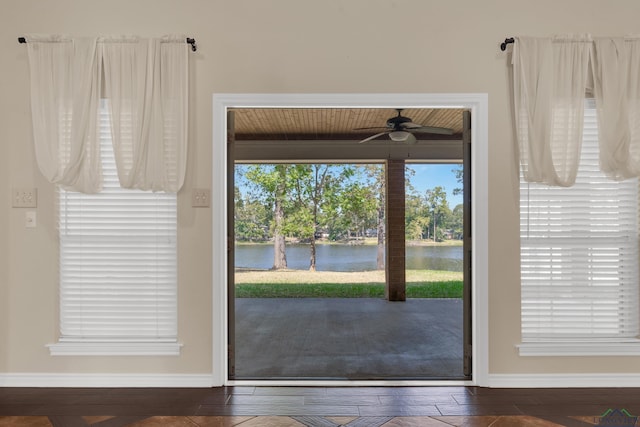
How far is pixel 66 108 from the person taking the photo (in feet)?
9.10

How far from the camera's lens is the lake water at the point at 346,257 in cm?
908

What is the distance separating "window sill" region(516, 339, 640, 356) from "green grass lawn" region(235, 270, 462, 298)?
17.9 ft

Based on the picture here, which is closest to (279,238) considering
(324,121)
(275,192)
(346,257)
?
(275,192)

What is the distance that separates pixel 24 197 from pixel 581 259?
3.89 metres

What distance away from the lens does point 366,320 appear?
6020 millimetres

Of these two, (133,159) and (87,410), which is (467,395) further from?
(133,159)

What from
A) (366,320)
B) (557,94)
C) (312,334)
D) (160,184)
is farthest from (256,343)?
(557,94)

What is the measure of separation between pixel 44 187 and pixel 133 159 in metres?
0.71

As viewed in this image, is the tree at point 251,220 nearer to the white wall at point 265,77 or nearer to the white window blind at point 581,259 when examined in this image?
the white wall at point 265,77

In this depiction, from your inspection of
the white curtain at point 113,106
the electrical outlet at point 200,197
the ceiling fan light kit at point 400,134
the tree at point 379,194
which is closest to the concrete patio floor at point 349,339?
the electrical outlet at point 200,197

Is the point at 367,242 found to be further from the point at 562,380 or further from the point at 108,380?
the point at 108,380

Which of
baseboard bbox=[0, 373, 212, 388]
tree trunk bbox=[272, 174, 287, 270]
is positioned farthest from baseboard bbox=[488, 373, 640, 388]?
tree trunk bbox=[272, 174, 287, 270]

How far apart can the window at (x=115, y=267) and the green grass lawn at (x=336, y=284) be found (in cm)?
555

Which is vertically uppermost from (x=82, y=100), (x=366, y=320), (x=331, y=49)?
(x=331, y=49)
